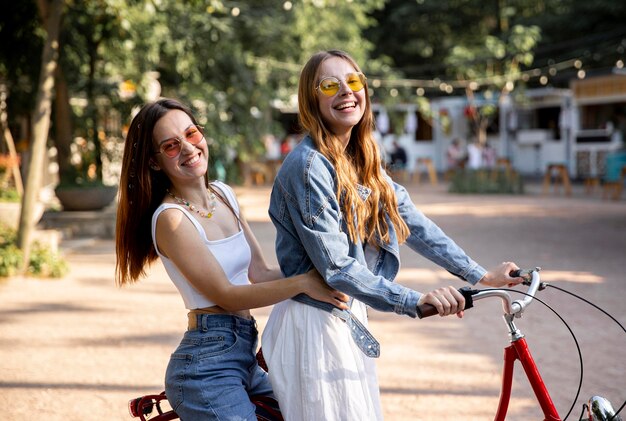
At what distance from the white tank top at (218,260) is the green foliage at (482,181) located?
22503mm

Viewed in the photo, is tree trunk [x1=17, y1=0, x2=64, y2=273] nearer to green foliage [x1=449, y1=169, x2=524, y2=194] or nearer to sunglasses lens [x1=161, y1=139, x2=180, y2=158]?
sunglasses lens [x1=161, y1=139, x2=180, y2=158]

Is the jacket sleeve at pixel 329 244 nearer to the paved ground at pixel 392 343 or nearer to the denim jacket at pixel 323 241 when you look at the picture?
the denim jacket at pixel 323 241

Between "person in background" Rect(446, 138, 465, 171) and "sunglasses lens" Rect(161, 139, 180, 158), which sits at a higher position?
"sunglasses lens" Rect(161, 139, 180, 158)

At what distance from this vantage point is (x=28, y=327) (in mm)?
7297

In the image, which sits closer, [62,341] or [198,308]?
[198,308]

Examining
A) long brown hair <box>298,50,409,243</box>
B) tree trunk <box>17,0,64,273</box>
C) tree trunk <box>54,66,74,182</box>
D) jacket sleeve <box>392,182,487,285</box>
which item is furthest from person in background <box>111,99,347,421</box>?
tree trunk <box>54,66,74,182</box>

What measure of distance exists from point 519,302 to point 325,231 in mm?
582

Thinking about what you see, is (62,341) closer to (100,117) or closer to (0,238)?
(0,238)

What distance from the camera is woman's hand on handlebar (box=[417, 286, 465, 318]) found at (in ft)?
7.30

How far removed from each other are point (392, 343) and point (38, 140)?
5204mm

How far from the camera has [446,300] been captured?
2227 mm

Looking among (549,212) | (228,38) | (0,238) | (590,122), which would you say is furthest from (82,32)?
(590,122)

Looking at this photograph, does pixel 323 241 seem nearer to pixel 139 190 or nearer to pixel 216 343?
pixel 216 343

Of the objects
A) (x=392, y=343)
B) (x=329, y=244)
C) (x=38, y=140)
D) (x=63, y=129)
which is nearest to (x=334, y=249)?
(x=329, y=244)
